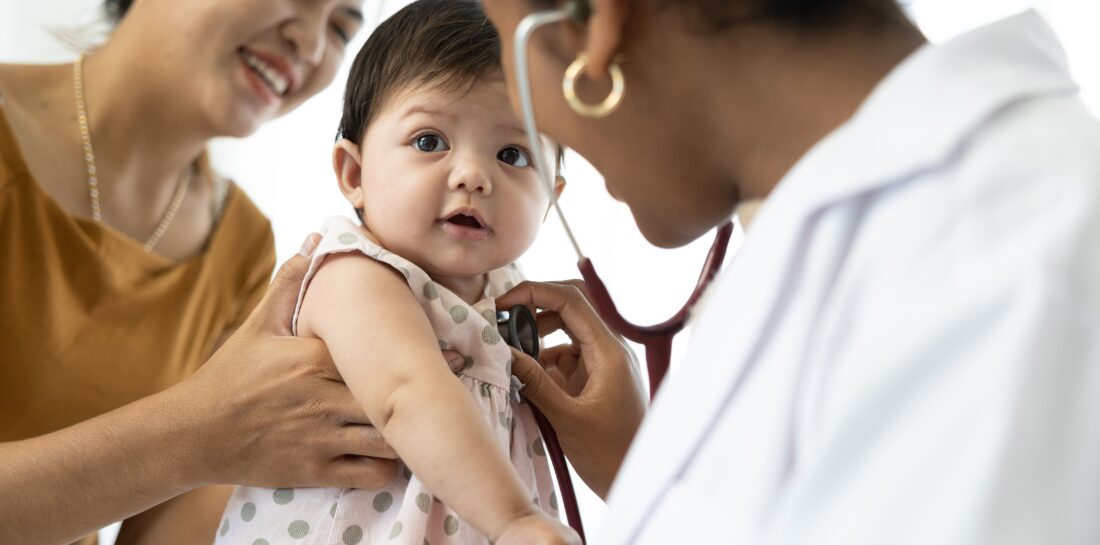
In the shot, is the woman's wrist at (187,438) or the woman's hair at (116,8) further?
the woman's hair at (116,8)

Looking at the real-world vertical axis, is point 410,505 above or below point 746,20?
below

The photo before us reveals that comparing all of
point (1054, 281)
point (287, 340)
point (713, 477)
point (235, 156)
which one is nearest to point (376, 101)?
point (287, 340)

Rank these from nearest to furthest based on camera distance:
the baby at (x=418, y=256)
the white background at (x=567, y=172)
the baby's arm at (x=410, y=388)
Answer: the baby's arm at (x=410, y=388), the baby at (x=418, y=256), the white background at (x=567, y=172)

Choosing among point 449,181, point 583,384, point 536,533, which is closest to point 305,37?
point 449,181

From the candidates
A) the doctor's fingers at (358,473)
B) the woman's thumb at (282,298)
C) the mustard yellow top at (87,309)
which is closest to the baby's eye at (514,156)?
the woman's thumb at (282,298)

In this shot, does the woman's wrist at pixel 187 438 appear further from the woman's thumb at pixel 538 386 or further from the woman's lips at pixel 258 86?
the woman's lips at pixel 258 86

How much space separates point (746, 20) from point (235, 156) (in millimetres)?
1929

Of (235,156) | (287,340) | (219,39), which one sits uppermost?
(219,39)

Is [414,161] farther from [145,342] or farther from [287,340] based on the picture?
[145,342]

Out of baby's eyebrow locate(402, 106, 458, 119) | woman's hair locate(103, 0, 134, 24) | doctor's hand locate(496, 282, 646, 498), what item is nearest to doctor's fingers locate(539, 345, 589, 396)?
doctor's hand locate(496, 282, 646, 498)

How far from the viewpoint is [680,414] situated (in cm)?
68

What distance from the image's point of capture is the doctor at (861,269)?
1.83ft

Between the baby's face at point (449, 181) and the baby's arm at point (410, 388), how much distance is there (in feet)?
0.23

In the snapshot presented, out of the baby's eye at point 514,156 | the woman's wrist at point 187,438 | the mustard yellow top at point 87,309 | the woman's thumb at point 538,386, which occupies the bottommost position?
the mustard yellow top at point 87,309
